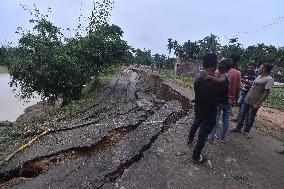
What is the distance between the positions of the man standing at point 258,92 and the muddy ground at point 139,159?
0.64 meters

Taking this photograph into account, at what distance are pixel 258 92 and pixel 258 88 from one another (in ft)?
0.30

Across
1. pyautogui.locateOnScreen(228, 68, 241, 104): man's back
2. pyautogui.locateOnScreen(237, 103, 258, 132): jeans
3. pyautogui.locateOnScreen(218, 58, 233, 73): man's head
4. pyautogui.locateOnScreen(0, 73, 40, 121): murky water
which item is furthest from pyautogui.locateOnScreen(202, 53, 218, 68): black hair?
pyautogui.locateOnScreen(0, 73, 40, 121): murky water

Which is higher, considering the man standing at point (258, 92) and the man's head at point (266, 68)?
the man's head at point (266, 68)

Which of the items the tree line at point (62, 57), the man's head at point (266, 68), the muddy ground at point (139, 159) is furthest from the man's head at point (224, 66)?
the tree line at point (62, 57)

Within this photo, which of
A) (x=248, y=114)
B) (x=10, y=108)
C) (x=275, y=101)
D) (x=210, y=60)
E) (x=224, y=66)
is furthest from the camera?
(x=10, y=108)

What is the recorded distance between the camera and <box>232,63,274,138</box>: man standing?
797 centimetres

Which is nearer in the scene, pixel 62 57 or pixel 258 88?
pixel 258 88

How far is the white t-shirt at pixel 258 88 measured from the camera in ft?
26.1

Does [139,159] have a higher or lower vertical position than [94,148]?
higher

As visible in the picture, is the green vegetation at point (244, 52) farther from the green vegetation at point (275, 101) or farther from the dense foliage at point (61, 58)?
the dense foliage at point (61, 58)

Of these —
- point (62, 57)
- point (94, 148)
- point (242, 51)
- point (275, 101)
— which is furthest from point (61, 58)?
point (242, 51)

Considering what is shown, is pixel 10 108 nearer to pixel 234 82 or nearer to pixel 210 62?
pixel 234 82

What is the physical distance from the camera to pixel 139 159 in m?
6.81

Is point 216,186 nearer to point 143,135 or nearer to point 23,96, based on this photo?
point 143,135
